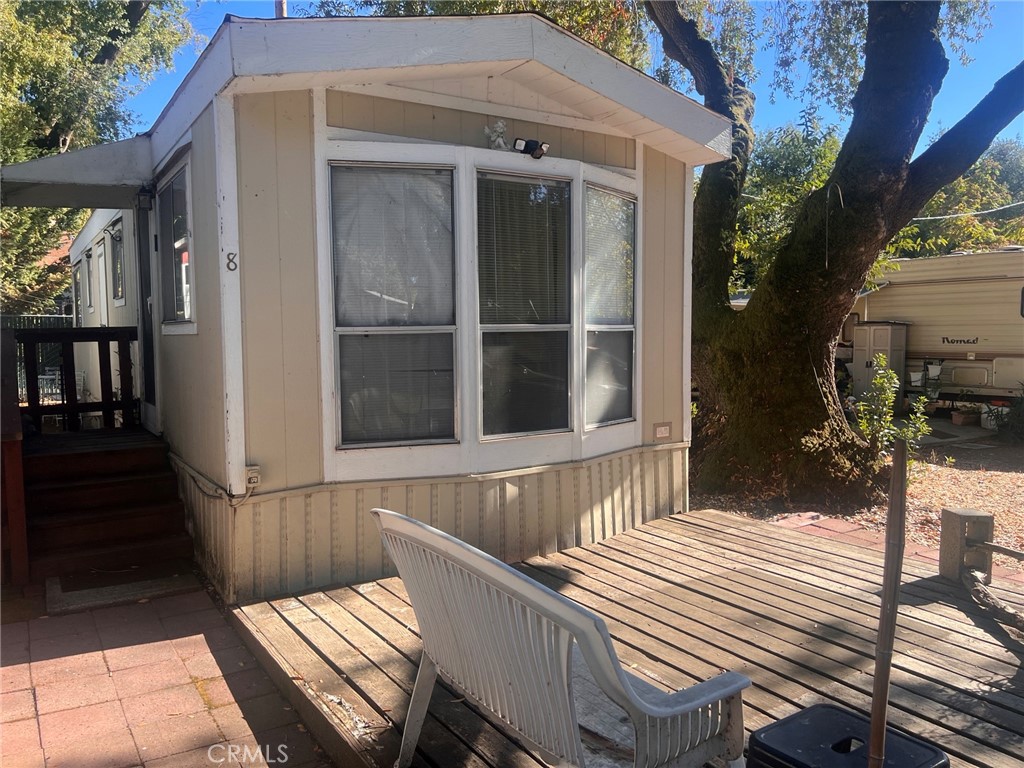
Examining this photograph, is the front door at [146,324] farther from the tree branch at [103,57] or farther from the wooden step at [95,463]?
the tree branch at [103,57]

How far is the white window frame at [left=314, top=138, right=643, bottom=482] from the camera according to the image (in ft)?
12.5

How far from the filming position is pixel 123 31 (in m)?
16.2

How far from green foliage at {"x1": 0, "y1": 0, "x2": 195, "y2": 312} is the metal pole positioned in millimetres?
13487

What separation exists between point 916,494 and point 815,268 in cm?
243

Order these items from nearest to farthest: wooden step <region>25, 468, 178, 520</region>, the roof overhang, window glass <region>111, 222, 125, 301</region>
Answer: the roof overhang, wooden step <region>25, 468, 178, 520</region>, window glass <region>111, 222, 125, 301</region>

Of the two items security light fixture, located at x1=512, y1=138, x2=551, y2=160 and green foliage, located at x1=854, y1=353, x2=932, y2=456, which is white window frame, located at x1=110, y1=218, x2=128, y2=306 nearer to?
security light fixture, located at x1=512, y1=138, x2=551, y2=160

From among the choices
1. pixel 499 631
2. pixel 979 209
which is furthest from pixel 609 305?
pixel 979 209

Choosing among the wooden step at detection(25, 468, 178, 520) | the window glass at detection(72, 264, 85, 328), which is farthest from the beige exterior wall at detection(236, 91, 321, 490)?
the window glass at detection(72, 264, 85, 328)

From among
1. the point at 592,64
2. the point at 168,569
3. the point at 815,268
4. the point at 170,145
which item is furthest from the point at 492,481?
the point at 815,268

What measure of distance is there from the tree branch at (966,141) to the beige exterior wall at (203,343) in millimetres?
4915

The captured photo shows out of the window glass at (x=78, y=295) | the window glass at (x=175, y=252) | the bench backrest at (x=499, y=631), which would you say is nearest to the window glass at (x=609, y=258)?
the window glass at (x=175, y=252)

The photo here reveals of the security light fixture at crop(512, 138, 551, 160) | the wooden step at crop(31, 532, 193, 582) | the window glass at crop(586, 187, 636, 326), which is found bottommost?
the wooden step at crop(31, 532, 193, 582)

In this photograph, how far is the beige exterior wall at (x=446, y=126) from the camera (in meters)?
3.81

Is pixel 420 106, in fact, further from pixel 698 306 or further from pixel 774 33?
pixel 774 33
